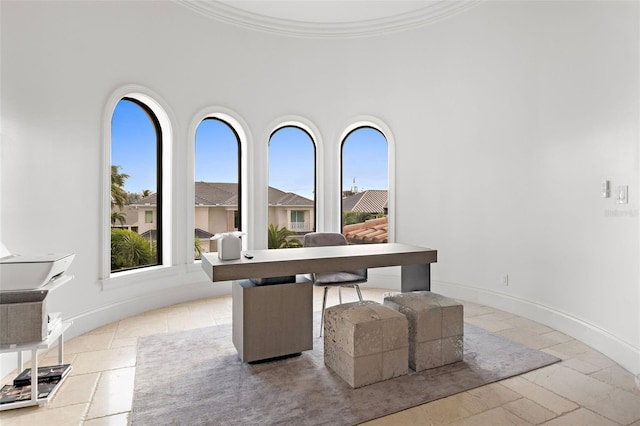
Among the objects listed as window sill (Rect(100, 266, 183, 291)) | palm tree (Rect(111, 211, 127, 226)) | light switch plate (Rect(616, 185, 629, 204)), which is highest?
light switch plate (Rect(616, 185, 629, 204))

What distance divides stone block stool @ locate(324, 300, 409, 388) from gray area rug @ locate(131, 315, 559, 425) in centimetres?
7

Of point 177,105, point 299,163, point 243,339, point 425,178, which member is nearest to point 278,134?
point 299,163

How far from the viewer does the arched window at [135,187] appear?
13.4ft

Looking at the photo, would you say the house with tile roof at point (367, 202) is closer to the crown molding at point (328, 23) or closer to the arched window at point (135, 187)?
the crown molding at point (328, 23)

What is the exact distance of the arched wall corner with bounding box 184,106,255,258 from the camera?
4461mm

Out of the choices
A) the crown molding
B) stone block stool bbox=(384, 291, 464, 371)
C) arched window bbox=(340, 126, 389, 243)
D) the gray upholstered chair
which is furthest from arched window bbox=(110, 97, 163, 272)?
stone block stool bbox=(384, 291, 464, 371)

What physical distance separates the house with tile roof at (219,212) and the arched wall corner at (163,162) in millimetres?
227

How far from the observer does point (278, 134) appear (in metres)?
5.27

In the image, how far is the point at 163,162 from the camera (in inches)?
175

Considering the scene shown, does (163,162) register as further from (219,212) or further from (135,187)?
(219,212)

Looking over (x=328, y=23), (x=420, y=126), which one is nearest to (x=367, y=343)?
(x=420, y=126)

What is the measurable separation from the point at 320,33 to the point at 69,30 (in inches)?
119

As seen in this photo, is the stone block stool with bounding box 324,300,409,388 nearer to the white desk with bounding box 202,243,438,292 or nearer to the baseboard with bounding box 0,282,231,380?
the white desk with bounding box 202,243,438,292

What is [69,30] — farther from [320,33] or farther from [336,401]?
[336,401]
